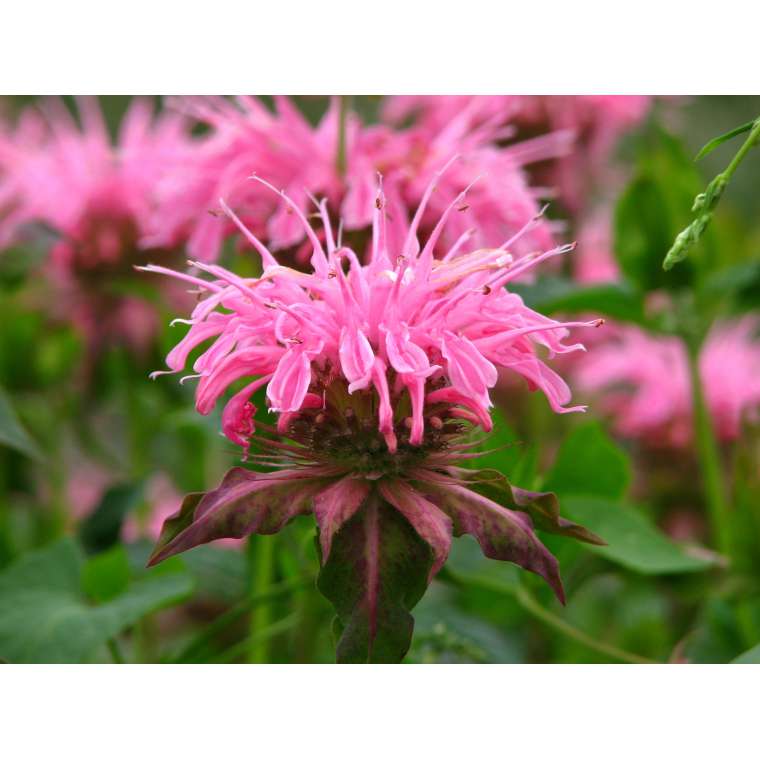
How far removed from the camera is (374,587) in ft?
1.54

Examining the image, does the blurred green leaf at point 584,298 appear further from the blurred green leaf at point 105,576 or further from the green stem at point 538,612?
the blurred green leaf at point 105,576

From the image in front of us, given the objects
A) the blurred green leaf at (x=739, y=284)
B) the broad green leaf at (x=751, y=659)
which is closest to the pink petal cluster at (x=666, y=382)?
the blurred green leaf at (x=739, y=284)

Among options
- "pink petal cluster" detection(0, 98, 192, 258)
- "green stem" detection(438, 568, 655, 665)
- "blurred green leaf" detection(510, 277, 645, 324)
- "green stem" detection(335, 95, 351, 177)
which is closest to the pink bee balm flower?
"pink petal cluster" detection(0, 98, 192, 258)

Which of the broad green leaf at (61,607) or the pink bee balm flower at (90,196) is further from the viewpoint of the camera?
the pink bee balm flower at (90,196)

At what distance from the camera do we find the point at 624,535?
2.20 ft

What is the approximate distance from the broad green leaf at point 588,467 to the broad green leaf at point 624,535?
1 cm

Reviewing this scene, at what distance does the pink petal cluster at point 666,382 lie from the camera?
98 centimetres

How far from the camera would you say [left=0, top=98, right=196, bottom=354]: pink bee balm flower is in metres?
1.00

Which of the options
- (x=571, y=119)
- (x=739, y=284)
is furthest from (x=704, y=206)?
(x=571, y=119)

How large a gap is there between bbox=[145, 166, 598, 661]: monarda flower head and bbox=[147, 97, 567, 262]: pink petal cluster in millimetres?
138

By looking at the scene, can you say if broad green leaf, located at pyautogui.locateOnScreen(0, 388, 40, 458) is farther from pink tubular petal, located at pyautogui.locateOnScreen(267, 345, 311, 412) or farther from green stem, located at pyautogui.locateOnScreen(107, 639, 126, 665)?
pink tubular petal, located at pyautogui.locateOnScreen(267, 345, 311, 412)

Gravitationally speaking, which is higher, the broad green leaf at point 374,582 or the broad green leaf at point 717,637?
the broad green leaf at point 374,582
